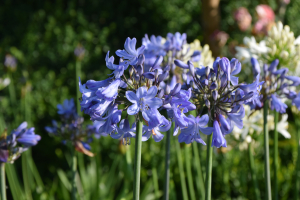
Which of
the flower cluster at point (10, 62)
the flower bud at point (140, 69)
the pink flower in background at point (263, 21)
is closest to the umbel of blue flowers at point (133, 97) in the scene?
the flower bud at point (140, 69)

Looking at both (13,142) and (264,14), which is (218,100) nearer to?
(13,142)

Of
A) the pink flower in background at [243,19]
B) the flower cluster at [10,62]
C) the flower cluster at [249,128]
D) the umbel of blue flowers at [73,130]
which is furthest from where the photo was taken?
the pink flower in background at [243,19]

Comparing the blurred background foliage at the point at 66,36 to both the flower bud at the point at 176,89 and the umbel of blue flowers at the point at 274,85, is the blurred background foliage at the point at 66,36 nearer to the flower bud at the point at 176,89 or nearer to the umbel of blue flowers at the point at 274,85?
the umbel of blue flowers at the point at 274,85

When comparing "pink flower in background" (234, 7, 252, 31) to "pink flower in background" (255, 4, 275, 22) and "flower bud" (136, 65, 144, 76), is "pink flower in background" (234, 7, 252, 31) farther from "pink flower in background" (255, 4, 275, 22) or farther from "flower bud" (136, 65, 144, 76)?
"flower bud" (136, 65, 144, 76)

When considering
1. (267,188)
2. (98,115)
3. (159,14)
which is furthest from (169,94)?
(159,14)

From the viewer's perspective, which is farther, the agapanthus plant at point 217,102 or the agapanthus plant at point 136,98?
the agapanthus plant at point 217,102

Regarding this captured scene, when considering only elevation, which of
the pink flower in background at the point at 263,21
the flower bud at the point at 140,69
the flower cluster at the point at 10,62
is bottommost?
the flower bud at the point at 140,69

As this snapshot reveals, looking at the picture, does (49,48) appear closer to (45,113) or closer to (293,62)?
(45,113)

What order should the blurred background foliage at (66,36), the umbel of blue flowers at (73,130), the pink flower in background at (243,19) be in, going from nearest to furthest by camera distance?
the umbel of blue flowers at (73,130), the blurred background foliage at (66,36), the pink flower in background at (243,19)
